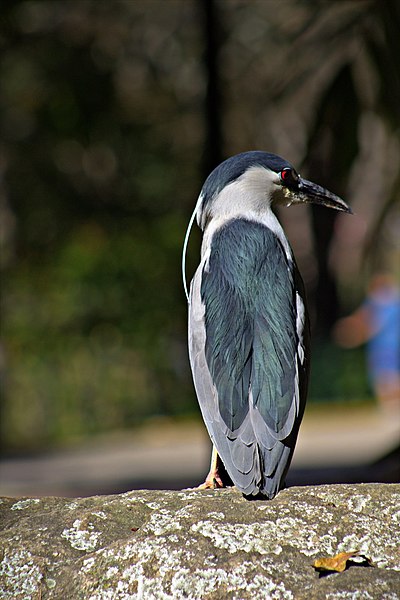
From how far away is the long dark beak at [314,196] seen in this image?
15.1ft

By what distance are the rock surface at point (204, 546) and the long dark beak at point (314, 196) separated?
Result: 1.41 m

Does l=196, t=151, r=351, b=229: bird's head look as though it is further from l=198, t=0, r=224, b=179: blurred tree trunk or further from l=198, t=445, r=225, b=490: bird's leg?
l=198, t=0, r=224, b=179: blurred tree trunk

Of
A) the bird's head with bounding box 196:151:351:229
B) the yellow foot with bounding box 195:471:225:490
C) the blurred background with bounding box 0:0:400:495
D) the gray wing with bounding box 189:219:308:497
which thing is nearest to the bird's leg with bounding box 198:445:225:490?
the yellow foot with bounding box 195:471:225:490

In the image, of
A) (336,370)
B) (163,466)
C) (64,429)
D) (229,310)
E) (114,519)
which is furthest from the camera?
(336,370)

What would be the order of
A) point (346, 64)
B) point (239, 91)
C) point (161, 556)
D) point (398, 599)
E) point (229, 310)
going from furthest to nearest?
1. point (239, 91)
2. point (346, 64)
3. point (229, 310)
4. point (161, 556)
5. point (398, 599)

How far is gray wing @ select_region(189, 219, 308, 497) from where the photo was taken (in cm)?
391

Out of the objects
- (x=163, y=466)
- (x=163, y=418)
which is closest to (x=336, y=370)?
(x=163, y=418)

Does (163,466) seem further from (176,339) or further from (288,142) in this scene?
(288,142)

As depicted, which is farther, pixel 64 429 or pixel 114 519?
pixel 64 429

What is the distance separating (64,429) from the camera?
595 inches

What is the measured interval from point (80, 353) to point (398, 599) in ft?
40.2

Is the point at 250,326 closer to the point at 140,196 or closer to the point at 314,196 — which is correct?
the point at 314,196

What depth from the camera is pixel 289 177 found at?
4.55m

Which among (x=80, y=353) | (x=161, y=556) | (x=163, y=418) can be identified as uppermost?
(x=161, y=556)
